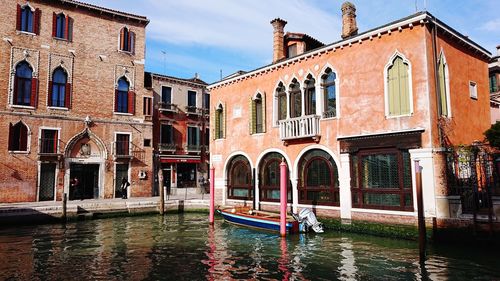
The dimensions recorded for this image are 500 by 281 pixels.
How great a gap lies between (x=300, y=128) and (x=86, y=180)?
1253cm

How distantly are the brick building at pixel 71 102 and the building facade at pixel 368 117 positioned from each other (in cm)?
856

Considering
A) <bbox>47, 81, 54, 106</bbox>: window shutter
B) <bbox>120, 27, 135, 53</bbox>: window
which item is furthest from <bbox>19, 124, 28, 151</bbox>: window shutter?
<bbox>120, 27, 135, 53</bbox>: window

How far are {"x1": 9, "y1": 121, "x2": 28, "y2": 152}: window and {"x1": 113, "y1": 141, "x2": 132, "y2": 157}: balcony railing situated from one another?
4.10m

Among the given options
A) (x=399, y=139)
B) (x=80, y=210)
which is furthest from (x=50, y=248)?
(x=399, y=139)

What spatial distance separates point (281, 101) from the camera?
1434cm

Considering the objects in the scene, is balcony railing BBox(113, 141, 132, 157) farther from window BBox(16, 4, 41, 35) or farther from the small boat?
the small boat

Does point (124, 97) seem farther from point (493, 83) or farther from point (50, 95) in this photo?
point (493, 83)

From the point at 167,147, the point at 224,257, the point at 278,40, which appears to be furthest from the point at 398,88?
the point at 167,147

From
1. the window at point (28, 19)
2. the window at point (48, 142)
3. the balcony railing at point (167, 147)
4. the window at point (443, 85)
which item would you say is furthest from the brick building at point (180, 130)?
the window at point (443, 85)

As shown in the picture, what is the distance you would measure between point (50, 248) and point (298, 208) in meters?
7.73

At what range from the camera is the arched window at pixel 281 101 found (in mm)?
14164

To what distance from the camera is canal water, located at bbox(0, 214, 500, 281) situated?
24.4 feet

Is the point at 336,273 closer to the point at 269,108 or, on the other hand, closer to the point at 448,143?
the point at 448,143

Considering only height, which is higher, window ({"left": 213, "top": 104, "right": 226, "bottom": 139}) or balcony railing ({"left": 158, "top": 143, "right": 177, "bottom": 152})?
window ({"left": 213, "top": 104, "right": 226, "bottom": 139})
